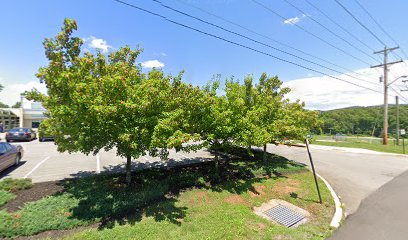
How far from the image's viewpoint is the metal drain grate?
636cm

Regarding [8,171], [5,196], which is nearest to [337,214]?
[5,196]

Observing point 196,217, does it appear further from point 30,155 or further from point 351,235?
point 30,155

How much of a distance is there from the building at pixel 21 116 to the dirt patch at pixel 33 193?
34.9 metres

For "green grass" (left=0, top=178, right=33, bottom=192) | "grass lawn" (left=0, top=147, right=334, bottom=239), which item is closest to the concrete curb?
"grass lawn" (left=0, top=147, right=334, bottom=239)

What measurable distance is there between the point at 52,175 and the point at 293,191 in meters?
10.2

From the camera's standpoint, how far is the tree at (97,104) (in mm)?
5586

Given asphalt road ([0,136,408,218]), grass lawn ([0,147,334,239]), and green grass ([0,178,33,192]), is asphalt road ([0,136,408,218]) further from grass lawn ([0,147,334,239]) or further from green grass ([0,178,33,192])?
grass lawn ([0,147,334,239])

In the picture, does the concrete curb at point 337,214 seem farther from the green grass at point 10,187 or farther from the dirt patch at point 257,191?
the green grass at point 10,187

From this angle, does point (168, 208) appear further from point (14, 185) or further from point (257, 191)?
point (14, 185)

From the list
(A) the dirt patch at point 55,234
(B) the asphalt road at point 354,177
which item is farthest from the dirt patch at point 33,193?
(B) the asphalt road at point 354,177

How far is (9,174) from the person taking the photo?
881cm

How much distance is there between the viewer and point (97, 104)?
18.0ft

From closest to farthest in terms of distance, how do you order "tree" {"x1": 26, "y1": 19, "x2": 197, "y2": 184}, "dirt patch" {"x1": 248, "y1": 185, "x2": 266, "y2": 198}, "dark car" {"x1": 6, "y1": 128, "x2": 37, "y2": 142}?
1. "tree" {"x1": 26, "y1": 19, "x2": 197, "y2": 184}
2. "dirt patch" {"x1": 248, "y1": 185, "x2": 266, "y2": 198}
3. "dark car" {"x1": 6, "y1": 128, "x2": 37, "y2": 142}

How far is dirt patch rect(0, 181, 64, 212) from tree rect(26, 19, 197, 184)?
1523 mm
